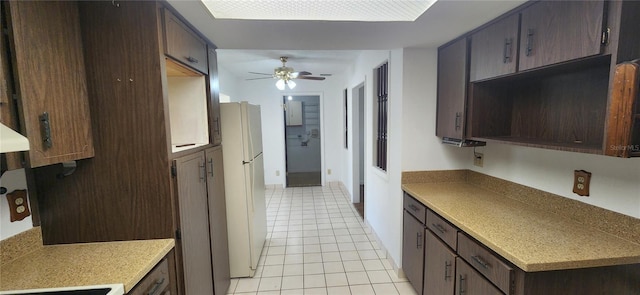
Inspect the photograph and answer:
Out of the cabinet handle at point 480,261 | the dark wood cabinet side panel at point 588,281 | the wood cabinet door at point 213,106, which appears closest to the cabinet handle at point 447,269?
the cabinet handle at point 480,261

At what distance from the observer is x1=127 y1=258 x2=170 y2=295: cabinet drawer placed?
1068mm

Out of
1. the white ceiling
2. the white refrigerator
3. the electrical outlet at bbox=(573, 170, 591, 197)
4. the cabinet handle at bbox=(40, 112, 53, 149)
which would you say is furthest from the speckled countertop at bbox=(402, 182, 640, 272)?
the cabinet handle at bbox=(40, 112, 53, 149)

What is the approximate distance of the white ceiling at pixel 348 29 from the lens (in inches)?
55.0

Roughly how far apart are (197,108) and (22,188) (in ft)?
3.18

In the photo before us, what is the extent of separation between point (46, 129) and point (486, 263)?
6.45ft

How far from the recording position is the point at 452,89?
1973 millimetres

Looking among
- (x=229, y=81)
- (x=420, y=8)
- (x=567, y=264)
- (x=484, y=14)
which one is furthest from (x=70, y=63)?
(x=229, y=81)

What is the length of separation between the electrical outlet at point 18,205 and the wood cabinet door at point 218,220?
85 centimetres

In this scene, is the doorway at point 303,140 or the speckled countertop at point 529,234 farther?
the doorway at point 303,140

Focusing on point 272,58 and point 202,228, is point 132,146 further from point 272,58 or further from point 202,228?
point 272,58

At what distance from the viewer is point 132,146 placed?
4.18 ft

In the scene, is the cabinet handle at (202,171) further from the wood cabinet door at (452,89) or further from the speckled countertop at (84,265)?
the wood cabinet door at (452,89)

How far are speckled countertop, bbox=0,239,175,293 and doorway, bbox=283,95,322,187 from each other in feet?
14.7

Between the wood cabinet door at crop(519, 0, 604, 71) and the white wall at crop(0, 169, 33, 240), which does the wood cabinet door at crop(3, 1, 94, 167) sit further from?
the wood cabinet door at crop(519, 0, 604, 71)
